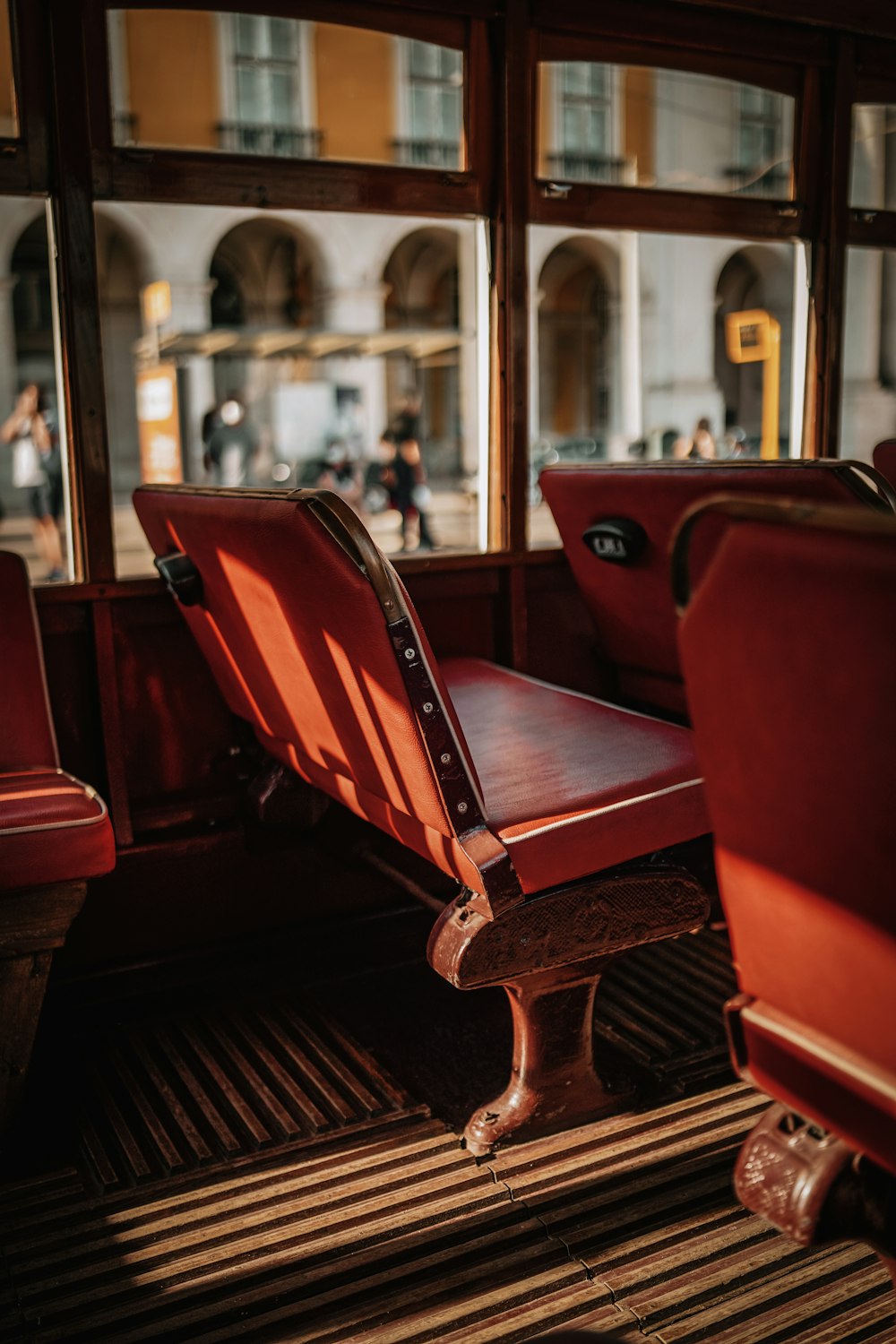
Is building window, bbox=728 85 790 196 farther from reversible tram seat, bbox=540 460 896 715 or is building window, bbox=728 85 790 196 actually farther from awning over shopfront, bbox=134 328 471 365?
awning over shopfront, bbox=134 328 471 365

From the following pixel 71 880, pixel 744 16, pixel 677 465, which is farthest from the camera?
pixel 744 16

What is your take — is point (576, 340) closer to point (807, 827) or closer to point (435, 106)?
point (435, 106)

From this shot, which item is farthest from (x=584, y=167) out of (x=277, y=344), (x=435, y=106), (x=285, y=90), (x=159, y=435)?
(x=277, y=344)

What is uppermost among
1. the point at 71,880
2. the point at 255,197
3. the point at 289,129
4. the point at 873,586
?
the point at 289,129

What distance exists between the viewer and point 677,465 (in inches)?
104

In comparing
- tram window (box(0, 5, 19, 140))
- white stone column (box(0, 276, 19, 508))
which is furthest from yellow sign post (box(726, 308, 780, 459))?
white stone column (box(0, 276, 19, 508))

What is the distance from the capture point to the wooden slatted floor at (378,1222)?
1805 millimetres

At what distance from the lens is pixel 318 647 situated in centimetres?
Result: 212

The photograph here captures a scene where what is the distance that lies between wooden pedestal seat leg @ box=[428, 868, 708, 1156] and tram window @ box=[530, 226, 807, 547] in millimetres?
1371

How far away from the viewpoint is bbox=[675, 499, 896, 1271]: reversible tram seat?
1.04 meters

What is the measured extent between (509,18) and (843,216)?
4.04 feet

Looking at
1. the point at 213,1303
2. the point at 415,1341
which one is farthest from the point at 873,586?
the point at 213,1303

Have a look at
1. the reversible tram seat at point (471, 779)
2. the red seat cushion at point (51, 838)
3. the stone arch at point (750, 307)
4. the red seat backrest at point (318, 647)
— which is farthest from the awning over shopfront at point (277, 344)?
the red seat cushion at point (51, 838)

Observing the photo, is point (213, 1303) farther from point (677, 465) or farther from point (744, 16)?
point (744, 16)
